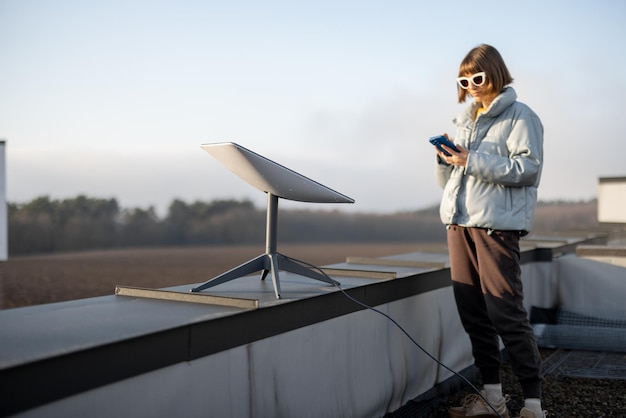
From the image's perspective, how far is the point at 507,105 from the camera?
7.99 ft

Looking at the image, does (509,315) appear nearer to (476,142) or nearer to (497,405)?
(497,405)

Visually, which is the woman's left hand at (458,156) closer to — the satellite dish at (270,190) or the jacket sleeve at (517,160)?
the jacket sleeve at (517,160)

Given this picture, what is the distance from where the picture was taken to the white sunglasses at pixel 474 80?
7.90ft

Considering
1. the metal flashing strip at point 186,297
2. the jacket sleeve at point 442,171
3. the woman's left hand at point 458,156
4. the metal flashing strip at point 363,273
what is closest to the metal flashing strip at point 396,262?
the metal flashing strip at point 363,273

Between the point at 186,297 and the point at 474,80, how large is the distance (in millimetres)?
1383

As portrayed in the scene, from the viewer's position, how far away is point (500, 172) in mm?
2316

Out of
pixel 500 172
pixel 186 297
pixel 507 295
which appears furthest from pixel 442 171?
pixel 186 297

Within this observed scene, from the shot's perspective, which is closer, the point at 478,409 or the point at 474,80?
the point at 474,80

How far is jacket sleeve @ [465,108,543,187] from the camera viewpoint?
7.61ft

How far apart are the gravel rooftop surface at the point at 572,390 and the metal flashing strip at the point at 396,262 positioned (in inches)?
26.1

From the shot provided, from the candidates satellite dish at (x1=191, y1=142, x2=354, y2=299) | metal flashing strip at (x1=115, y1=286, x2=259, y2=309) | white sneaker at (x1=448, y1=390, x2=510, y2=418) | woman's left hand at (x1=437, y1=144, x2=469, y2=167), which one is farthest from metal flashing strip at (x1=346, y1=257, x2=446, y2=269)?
metal flashing strip at (x1=115, y1=286, x2=259, y2=309)

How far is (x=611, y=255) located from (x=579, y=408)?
1722 mm

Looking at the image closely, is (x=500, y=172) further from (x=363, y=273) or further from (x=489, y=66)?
(x=363, y=273)

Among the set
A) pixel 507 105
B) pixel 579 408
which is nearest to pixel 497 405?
pixel 579 408
